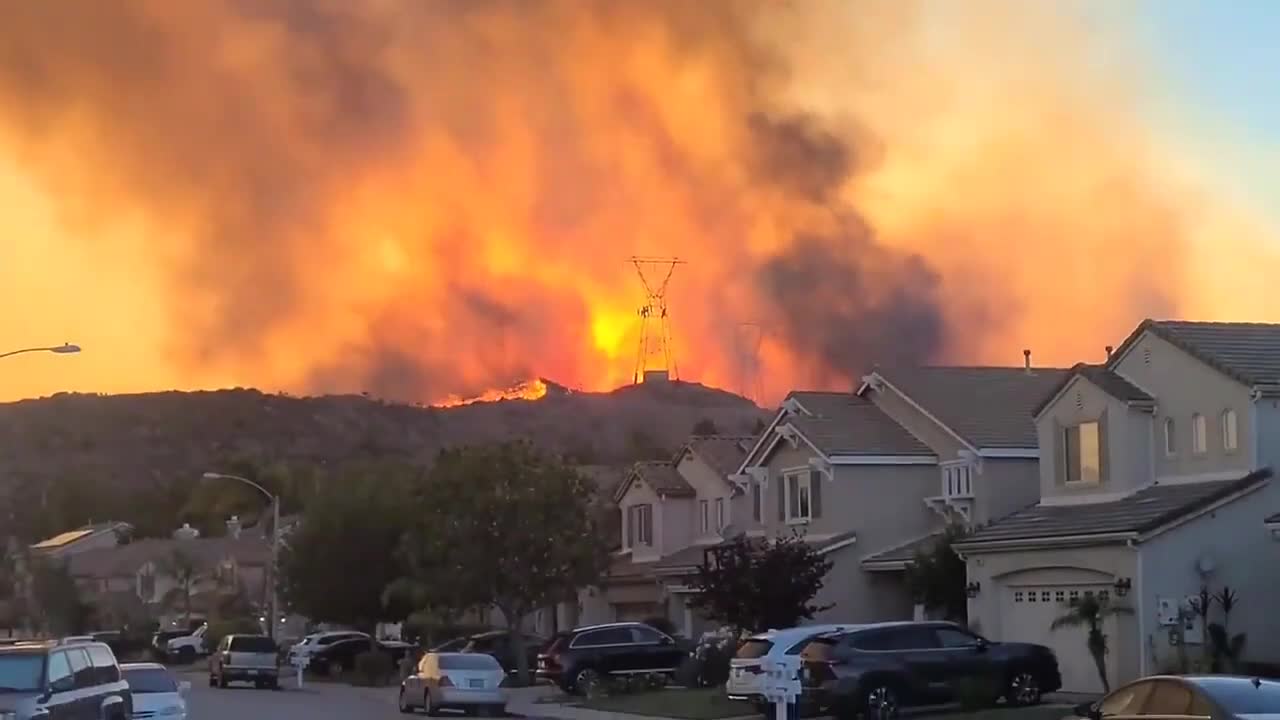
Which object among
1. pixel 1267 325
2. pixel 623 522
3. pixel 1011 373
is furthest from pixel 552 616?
pixel 1267 325

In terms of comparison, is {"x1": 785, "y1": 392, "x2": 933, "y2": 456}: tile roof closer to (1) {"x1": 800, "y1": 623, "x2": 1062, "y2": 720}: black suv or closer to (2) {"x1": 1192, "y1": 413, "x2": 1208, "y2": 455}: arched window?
(2) {"x1": 1192, "y1": 413, "x2": 1208, "y2": 455}: arched window

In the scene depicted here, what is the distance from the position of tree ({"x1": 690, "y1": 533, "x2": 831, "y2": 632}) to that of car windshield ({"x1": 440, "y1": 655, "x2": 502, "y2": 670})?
19.1ft

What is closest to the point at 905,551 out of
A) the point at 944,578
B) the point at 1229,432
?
the point at 944,578

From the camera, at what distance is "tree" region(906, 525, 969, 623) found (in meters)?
45.7

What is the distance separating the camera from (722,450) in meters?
64.2

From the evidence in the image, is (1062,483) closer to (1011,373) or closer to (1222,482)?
(1222,482)

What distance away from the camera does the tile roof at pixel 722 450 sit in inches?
2464

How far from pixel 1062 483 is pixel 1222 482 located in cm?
574

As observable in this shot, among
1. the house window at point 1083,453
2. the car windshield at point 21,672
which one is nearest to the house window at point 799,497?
the house window at point 1083,453

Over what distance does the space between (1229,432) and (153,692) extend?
21.9m

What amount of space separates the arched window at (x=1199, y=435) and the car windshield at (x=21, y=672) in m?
24.8

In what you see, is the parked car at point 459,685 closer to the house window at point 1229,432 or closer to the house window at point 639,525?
the house window at point 1229,432

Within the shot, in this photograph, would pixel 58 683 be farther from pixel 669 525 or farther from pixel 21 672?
pixel 669 525

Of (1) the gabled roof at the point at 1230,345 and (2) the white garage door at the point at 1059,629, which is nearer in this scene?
(1) the gabled roof at the point at 1230,345
